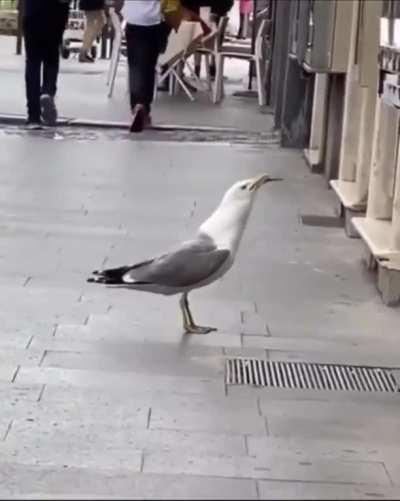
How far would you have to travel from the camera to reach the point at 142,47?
14.4m

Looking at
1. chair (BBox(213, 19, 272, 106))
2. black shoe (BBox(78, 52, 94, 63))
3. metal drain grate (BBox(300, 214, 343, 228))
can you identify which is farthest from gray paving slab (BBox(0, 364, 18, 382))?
black shoe (BBox(78, 52, 94, 63))

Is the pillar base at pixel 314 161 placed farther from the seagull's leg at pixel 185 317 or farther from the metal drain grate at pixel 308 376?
the metal drain grate at pixel 308 376

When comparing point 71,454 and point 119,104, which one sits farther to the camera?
point 119,104

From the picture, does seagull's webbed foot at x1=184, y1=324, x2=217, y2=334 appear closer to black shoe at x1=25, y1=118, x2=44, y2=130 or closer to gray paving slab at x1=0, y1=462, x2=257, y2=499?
gray paving slab at x1=0, y1=462, x2=257, y2=499

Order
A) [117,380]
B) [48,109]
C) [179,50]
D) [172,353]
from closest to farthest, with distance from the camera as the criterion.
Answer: [117,380] < [172,353] < [48,109] < [179,50]

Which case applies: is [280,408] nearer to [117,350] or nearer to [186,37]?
[117,350]

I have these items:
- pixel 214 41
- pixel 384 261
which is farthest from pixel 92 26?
pixel 384 261

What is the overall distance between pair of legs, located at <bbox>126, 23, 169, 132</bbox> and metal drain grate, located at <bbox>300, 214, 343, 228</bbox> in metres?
4.85

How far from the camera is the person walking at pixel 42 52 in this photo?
14.1 metres

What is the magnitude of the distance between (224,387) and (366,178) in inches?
145

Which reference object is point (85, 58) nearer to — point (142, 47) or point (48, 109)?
point (48, 109)

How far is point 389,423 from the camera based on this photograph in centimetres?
543

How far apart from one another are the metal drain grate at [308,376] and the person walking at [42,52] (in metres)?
8.48

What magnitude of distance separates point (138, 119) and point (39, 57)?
1.16 m
